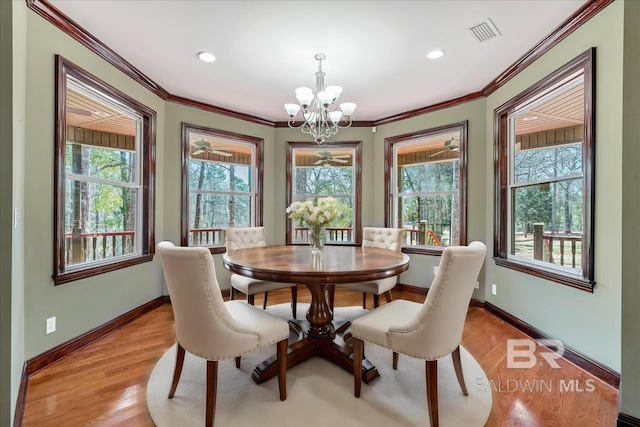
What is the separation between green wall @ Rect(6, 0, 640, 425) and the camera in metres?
1.48

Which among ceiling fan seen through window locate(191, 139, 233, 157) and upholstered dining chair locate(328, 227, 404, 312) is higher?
ceiling fan seen through window locate(191, 139, 233, 157)

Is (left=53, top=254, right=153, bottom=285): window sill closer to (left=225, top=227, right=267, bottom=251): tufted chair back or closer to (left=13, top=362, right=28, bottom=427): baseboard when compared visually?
(left=13, top=362, right=28, bottom=427): baseboard

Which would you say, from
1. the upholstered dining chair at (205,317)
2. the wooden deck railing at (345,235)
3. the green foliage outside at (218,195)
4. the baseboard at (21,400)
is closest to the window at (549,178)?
the wooden deck railing at (345,235)

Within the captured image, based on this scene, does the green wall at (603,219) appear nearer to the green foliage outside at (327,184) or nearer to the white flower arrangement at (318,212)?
the white flower arrangement at (318,212)

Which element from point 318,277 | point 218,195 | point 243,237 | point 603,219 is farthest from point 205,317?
point 218,195

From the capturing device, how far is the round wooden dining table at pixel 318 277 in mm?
1755

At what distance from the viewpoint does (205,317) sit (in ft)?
4.95

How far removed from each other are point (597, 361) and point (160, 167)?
444 cm

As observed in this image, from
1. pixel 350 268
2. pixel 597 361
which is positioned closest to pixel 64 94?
pixel 350 268

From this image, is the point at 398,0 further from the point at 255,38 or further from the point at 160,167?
the point at 160,167

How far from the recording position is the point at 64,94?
7.47 ft

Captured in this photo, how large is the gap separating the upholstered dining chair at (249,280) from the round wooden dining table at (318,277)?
1.39 ft
